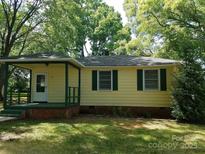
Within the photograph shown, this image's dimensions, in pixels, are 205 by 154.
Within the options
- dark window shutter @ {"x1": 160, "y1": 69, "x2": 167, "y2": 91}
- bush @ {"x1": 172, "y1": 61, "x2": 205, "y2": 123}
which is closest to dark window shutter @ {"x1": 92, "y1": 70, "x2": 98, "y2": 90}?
dark window shutter @ {"x1": 160, "y1": 69, "x2": 167, "y2": 91}

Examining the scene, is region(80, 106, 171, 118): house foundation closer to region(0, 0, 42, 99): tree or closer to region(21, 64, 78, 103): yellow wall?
region(21, 64, 78, 103): yellow wall

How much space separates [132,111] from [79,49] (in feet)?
91.2

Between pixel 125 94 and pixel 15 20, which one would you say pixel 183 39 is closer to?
pixel 125 94

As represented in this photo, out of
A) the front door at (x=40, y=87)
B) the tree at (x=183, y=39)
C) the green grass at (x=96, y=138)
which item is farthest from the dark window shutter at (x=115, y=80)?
the green grass at (x=96, y=138)

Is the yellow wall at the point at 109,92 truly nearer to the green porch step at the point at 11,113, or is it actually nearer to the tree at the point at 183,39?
the tree at the point at 183,39

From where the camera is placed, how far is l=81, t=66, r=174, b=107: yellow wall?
15.5 m

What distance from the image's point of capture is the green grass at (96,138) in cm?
784

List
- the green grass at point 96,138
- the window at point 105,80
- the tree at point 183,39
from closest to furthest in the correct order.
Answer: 1. the green grass at point 96,138
2. the tree at point 183,39
3. the window at point 105,80

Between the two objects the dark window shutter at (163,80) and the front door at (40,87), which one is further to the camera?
the front door at (40,87)

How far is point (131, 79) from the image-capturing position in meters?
16.0

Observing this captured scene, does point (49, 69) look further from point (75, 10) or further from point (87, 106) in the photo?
point (75, 10)

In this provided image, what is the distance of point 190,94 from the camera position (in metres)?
13.2

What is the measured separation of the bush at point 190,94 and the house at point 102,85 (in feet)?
4.51

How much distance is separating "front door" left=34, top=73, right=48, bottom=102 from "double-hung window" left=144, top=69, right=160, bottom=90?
6.22m
